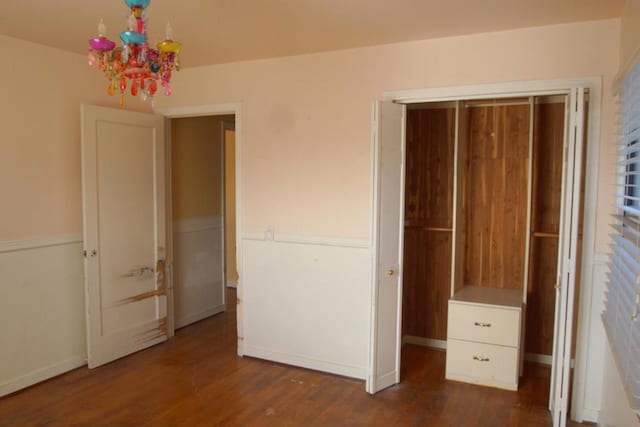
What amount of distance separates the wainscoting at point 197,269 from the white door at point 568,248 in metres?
3.31

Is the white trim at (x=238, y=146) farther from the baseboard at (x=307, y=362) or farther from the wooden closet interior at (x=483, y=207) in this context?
the wooden closet interior at (x=483, y=207)

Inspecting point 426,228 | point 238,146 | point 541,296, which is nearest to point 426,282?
point 426,228

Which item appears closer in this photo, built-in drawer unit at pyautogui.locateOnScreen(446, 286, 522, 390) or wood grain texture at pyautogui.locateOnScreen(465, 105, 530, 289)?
built-in drawer unit at pyautogui.locateOnScreen(446, 286, 522, 390)

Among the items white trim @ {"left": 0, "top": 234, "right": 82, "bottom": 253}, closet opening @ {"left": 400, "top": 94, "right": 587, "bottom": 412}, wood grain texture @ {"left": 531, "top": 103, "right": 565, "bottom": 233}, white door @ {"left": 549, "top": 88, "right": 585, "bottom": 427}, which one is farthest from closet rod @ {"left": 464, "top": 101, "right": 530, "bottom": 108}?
white trim @ {"left": 0, "top": 234, "right": 82, "bottom": 253}

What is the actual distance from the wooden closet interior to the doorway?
35 millimetres

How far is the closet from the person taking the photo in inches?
136

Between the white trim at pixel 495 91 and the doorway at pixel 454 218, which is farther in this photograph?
the white trim at pixel 495 91

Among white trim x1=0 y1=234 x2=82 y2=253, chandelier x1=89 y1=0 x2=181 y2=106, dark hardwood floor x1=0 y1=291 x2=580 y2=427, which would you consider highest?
chandelier x1=89 y1=0 x2=181 y2=106

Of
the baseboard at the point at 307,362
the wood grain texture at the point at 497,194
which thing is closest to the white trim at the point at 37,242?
the baseboard at the point at 307,362

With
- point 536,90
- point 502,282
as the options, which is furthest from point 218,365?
point 536,90

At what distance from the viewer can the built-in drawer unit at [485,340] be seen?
3348mm

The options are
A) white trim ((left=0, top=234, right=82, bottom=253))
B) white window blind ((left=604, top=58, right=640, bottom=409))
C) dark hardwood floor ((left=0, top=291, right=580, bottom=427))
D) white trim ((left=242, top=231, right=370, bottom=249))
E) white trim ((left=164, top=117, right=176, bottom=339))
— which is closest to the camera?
white window blind ((left=604, top=58, right=640, bottom=409))

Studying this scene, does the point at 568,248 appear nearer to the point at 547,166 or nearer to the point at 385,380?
the point at 547,166

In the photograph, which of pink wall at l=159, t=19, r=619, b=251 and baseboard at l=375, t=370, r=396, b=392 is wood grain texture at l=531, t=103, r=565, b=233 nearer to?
pink wall at l=159, t=19, r=619, b=251
